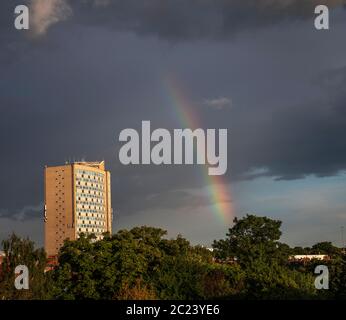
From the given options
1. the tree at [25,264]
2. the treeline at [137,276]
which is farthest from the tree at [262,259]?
the tree at [25,264]

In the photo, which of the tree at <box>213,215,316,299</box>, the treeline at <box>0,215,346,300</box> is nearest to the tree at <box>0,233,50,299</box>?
the treeline at <box>0,215,346,300</box>

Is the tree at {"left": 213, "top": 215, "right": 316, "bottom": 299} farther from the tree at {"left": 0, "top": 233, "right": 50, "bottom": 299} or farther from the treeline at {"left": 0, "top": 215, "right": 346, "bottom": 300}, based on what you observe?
the tree at {"left": 0, "top": 233, "right": 50, "bottom": 299}

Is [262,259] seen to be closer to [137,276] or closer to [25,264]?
[137,276]

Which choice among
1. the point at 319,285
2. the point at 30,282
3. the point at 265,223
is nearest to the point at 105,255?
the point at 30,282

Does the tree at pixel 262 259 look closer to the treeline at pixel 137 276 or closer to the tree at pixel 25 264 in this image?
→ the treeline at pixel 137 276

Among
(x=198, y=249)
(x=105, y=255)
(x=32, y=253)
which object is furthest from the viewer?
(x=198, y=249)

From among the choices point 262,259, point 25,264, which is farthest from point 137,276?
point 262,259

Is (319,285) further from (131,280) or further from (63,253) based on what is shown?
(63,253)
